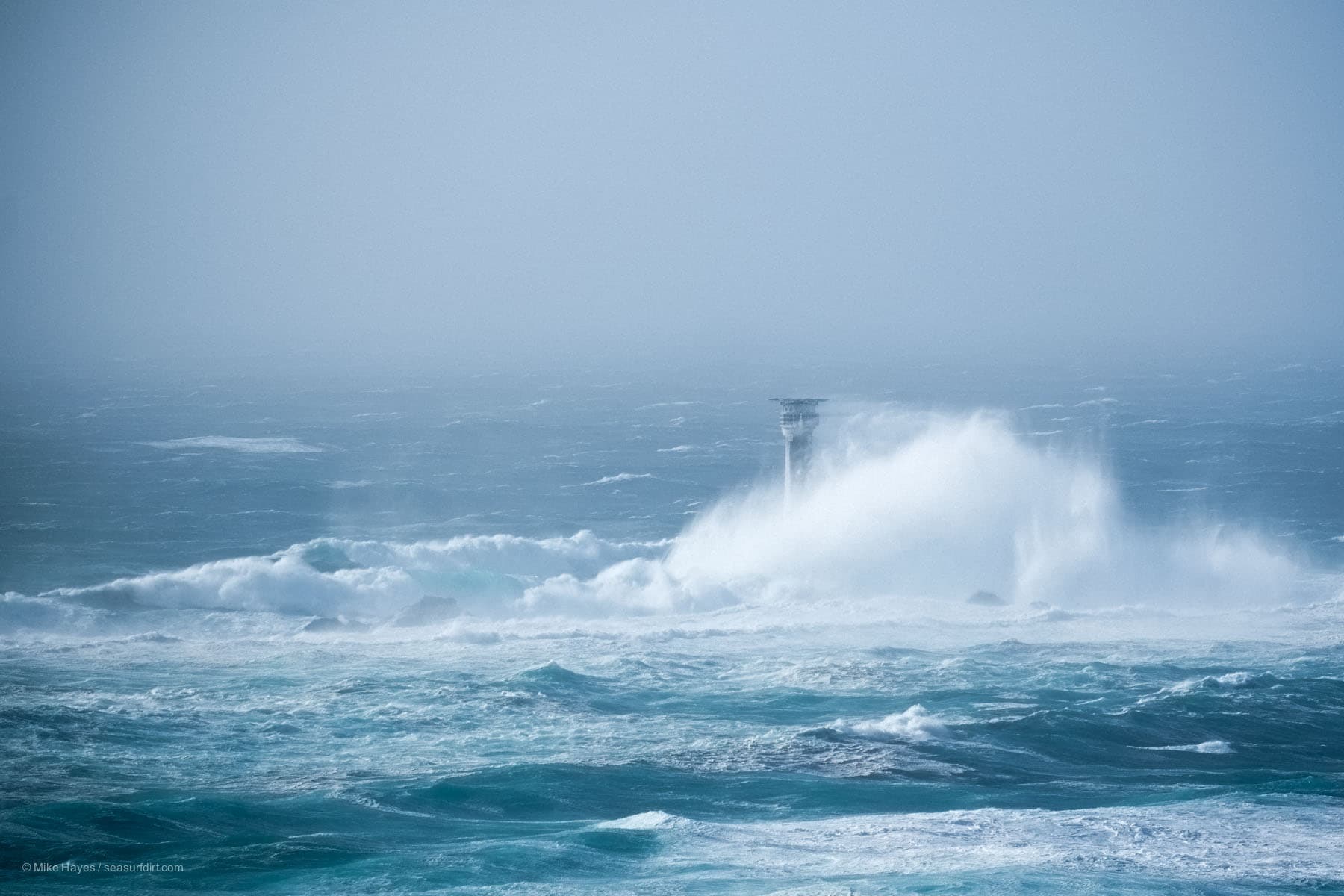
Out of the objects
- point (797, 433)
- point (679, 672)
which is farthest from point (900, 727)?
point (797, 433)

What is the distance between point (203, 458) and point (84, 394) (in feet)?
144

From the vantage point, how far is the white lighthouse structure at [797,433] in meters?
41.5

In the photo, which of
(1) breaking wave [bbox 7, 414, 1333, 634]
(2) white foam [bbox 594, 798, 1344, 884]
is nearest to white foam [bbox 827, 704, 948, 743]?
(2) white foam [bbox 594, 798, 1344, 884]

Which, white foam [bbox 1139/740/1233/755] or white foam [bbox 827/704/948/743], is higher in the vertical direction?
white foam [bbox 827/704/948/743]

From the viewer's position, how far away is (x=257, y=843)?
18594mm

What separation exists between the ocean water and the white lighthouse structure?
2.30 feet

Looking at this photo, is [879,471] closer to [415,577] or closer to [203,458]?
[415,577]

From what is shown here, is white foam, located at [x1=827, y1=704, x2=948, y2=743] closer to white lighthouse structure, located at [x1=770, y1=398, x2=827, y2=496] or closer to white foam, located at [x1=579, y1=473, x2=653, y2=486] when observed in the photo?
white lighthouse structure, located at [x1=770, y1=398, x2=827, y2=496]

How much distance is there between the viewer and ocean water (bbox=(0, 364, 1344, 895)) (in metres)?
18.6

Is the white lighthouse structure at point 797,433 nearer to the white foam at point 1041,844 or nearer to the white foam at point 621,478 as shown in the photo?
the white foam at point 621,478

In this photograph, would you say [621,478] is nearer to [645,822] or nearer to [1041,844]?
[645,822]

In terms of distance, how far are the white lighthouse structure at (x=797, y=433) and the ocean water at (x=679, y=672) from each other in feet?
2.30

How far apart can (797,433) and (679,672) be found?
1456cm

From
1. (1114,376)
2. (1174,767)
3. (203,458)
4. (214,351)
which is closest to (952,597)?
(1174,767)
